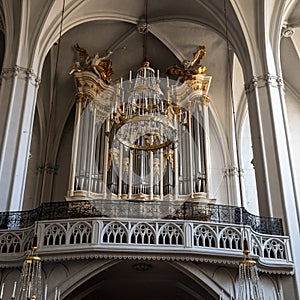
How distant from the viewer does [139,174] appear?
15.0 meters

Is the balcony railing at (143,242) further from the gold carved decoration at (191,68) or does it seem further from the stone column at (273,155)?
the gold carved decoration at (191,68)

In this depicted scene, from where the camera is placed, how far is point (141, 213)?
11.6m

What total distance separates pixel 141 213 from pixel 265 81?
498 cm

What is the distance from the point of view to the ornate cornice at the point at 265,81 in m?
13.3

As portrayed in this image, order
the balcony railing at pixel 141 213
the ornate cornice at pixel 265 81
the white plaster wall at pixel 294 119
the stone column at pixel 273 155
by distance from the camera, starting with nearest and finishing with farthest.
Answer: the balcony railing at pixel 141 213, the stone column at pixel 273 155, the ornate cornice at pixel 265 81, the white plaster wall at pixel 294 119

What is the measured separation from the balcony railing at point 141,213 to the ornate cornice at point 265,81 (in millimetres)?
3634

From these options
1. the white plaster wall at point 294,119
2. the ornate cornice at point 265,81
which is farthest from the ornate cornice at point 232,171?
the ornate cornice at point 265,81

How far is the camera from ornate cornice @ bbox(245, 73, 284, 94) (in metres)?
13.3

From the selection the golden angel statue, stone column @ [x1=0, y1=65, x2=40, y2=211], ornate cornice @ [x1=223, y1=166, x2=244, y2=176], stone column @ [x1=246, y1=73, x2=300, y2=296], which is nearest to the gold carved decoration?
the golden angel statue

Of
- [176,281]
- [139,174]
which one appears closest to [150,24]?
[139,174]

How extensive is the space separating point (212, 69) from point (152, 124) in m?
6.94

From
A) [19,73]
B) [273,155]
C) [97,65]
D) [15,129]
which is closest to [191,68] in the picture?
[97,65]

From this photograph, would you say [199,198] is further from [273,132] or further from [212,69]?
[212,69]

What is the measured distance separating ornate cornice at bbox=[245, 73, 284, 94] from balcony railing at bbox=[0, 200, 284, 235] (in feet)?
11.9
